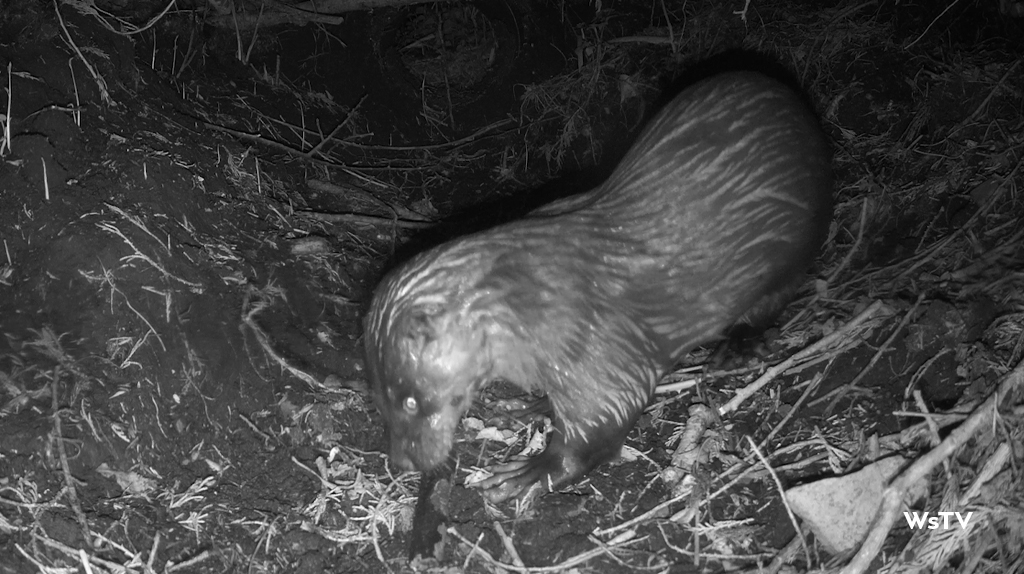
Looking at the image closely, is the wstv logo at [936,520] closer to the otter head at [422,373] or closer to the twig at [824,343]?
the twig at [824,343]

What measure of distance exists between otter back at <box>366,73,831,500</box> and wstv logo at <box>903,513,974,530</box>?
1027mm

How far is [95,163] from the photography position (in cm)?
328

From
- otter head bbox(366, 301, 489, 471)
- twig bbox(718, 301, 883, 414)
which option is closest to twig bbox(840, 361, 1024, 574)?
twig bbox(718, 301, 883, 414)

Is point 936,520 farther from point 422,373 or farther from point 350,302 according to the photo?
point 350,302

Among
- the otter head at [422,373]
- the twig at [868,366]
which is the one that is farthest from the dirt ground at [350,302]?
the otter head at [422,373]

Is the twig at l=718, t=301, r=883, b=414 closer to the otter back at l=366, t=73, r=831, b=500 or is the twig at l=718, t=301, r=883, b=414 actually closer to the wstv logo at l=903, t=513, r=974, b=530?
the otter back at l=366, t=73, r=831, b=500

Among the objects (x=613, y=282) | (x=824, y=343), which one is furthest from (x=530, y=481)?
(x=824, y=343)

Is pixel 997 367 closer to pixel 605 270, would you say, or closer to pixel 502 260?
pixel 605 270

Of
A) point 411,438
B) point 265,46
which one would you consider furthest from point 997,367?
point 265,46

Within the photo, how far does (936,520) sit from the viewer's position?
254cm

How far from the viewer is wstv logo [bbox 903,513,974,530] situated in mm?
2484

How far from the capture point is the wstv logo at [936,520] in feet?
8.15

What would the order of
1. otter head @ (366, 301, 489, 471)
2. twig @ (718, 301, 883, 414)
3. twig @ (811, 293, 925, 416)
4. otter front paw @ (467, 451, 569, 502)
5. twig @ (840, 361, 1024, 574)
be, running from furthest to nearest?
twig @ (718, 301, 883, 414) < twig @ (811, 293, 925, 416) < otter front paw @ (467, 451, 569, 502) < otter head @ (366, 301, 489, 471) < twig @ (840, 361, 1024, 574)

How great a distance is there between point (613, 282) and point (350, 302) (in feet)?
4.73
